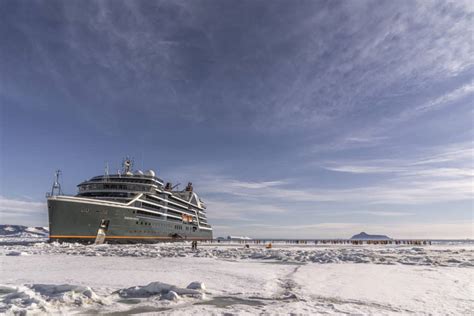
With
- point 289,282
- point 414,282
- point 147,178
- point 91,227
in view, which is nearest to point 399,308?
point 289,282

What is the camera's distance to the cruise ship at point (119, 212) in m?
38.6

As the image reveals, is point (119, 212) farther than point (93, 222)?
Yes

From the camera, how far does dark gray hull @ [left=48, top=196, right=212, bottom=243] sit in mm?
38344

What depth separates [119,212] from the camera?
142ft

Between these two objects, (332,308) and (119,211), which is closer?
(332,308)

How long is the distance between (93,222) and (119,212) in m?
A: 3.96

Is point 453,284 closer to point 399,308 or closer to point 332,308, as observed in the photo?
point 399,308

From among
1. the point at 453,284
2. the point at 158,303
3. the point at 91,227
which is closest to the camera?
the point at 158,303

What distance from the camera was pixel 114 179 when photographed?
5125 centimetres

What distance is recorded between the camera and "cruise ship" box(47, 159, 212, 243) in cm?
3862

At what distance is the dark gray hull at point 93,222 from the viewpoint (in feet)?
126

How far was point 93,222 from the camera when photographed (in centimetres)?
4000

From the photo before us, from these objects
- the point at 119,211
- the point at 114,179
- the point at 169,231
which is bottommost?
the point at 169,231

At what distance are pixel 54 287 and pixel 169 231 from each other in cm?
5123
